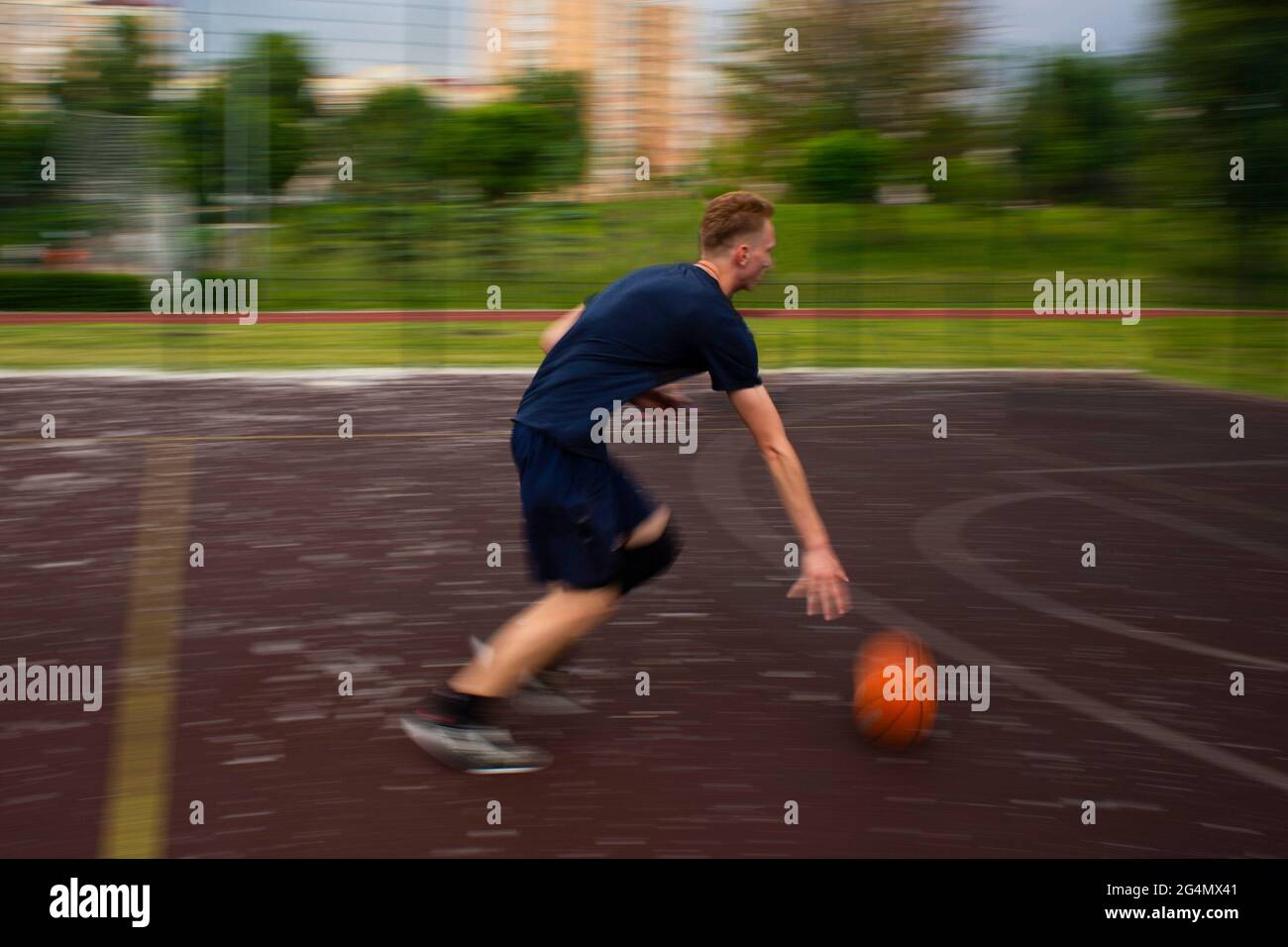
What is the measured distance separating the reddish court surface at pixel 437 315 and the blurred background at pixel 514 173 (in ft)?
0.32

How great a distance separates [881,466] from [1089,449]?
7.22ft

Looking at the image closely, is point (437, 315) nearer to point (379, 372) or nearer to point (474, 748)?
point (379, 372)

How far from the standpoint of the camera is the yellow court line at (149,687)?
162 inches

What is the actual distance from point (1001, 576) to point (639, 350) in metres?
3.54

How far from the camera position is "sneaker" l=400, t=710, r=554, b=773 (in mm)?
4488

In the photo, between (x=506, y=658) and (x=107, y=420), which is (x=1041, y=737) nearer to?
(x=506, y=658)

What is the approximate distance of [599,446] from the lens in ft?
14.6

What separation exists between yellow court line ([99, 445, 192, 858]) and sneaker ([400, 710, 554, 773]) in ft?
2.74

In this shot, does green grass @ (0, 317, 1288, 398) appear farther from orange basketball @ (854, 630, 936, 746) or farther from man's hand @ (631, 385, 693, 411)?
orange basketball @ (854, 630, 936, 746)

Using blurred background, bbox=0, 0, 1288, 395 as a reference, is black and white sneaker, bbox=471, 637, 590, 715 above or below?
below

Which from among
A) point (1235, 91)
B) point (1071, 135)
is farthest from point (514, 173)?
point (1235, 91)

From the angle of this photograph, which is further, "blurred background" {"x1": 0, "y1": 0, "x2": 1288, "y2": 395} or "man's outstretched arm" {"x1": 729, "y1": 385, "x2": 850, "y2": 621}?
"blurred background" {"x1": 0, "y1": 0, "x2": 1288, "y2": 395}

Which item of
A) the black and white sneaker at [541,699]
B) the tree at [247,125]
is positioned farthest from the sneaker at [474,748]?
the tree at [247,125]

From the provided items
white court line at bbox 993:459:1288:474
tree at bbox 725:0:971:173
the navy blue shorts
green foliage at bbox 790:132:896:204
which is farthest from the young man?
tree at bbox 725:0:971:173
